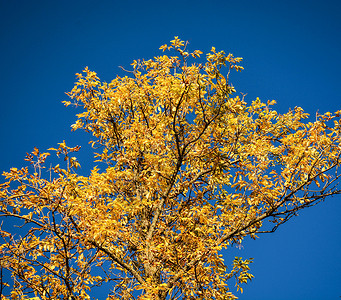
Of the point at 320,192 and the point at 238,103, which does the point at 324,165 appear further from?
the point at 238,103

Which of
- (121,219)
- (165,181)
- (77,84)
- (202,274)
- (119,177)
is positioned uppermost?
(77,84)

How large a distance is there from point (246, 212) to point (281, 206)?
2.28ft

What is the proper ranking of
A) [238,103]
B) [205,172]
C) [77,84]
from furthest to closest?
[77,84]
[205,172]
[238,103]

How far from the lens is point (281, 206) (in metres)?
5.94

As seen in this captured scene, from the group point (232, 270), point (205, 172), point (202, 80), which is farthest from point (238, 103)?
point (232, 270)

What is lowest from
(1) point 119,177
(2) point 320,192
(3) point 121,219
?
(2) point 320,192

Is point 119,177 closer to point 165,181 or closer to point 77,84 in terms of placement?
point 165,181

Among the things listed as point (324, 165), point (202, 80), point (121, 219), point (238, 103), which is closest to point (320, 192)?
point (324, 165)

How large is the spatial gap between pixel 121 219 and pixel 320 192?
400 centimetres

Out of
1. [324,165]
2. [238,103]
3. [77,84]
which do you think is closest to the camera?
[324,165]

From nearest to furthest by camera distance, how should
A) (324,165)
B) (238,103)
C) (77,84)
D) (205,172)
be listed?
(324,165), (238,103), (205,172), (77,84)

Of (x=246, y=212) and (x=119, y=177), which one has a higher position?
(x=119, y=177)

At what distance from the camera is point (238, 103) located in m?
6.72

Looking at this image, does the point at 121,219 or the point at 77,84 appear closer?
the point at 121,219
